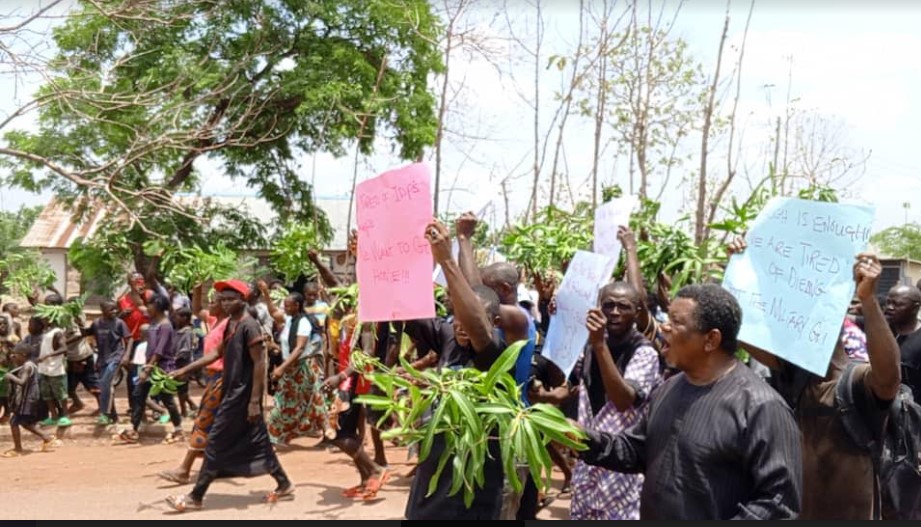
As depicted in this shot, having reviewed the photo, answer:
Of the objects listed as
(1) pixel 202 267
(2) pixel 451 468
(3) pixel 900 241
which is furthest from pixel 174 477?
(3) pixel 900 241

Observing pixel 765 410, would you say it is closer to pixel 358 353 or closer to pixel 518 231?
pixel 358 353

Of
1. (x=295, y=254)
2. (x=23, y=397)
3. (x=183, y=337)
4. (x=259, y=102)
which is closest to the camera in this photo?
(x=295, y=254)

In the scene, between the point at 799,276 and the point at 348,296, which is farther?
the point at 348,296

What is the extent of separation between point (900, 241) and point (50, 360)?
1514 inches

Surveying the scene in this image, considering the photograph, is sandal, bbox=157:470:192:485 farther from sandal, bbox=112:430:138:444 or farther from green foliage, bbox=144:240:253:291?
sandal, bbox=112:430:138:444

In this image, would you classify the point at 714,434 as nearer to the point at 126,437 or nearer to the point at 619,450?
the point at 619,450

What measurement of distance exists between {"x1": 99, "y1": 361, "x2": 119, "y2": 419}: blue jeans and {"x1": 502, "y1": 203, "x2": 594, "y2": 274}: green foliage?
6055 mm

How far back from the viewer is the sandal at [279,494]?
7.60 metres

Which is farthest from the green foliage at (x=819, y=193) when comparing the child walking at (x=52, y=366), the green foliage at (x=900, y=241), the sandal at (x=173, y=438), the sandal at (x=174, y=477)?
the green foliage at (x=900, y=241)

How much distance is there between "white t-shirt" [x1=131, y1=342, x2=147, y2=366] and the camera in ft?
36.8

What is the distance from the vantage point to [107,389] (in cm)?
1155

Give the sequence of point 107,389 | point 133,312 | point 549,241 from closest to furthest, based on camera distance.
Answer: point 549,241
point 107,389
point 133,312

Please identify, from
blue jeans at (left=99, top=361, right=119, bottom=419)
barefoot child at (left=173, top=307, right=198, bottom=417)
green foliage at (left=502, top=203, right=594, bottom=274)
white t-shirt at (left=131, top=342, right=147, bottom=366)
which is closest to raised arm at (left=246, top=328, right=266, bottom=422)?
green foliage at (left=502, top=203, right=594, bottom=274)

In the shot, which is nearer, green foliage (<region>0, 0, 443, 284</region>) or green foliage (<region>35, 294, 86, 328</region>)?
green foliage (<region>35, 294, 86, 328</region>)
